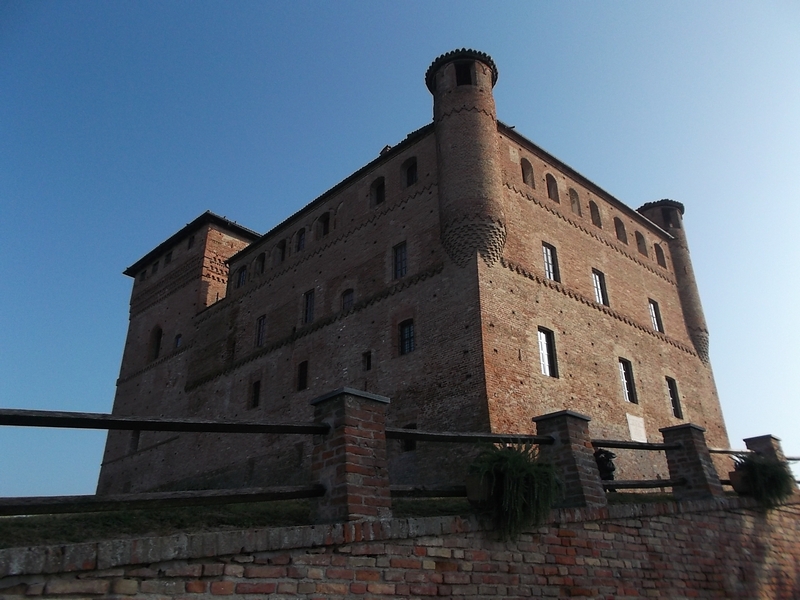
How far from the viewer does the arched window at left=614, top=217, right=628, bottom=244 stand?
2106 centimetres

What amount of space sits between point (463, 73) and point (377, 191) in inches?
170

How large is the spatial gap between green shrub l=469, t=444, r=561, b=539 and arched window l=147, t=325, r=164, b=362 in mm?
23502

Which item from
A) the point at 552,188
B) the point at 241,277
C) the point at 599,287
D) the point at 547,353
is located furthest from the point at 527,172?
the point at 241,277

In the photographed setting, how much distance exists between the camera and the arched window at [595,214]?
20156mm

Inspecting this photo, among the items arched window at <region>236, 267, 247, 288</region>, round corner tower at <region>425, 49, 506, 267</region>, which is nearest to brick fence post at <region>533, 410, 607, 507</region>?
round corner tower at <region>425, 49, 506, 267</region>

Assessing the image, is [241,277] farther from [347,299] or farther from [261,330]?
[347,299]

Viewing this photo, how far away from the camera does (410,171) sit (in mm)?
18422

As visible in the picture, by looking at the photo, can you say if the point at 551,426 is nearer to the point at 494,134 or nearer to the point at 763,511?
the point at 763,511

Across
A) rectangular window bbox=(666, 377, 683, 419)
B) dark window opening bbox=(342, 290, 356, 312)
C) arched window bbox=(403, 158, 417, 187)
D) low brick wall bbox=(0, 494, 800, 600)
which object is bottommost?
low brick wall bbox=(0, 494, 800, 600)

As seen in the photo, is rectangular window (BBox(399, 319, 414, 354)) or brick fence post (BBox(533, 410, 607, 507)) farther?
rectangular window (BBox(399, 319, 414, 354))

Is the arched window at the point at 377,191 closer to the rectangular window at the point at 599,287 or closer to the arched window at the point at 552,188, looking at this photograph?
the arched window at the point at 552,188

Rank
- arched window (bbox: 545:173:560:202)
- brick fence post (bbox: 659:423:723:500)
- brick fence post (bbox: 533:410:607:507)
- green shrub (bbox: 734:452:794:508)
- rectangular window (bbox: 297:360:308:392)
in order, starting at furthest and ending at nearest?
1. arched window (bbox: 545:173:560:202)
2. rectangular window (bbox: 297:360:308:392)
3. green shrub (bbox: 734:452:794:508)
4. brick fence post (bbox: 659:423:723:500)
5. brick fence post (bbox: 533:410:607:507)

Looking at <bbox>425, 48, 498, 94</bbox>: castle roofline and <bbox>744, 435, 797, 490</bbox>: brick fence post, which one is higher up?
<bbox>425, 48, 498, 94</bbox>: castle roofline

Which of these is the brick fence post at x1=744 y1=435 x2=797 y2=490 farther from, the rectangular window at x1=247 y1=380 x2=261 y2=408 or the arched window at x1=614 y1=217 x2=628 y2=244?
the rectangular window at x1=247 y1=380 x2=261 y2=408
